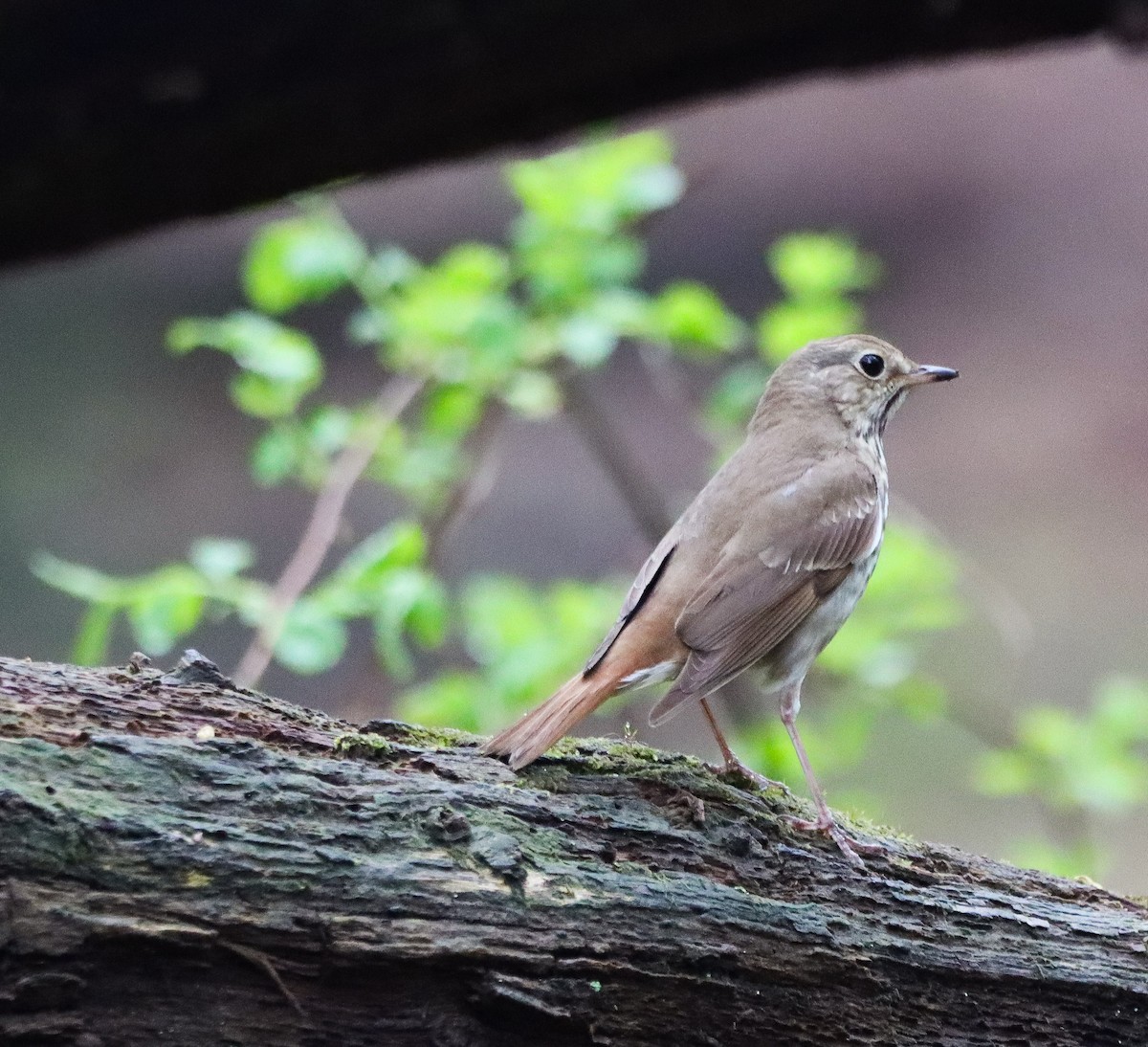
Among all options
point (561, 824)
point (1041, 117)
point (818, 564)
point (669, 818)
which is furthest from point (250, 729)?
point (1041, 117)

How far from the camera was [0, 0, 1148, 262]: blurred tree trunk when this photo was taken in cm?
374

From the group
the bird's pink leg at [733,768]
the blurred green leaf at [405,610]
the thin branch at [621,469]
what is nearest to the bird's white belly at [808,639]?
the bird's pink leg at [733,768]

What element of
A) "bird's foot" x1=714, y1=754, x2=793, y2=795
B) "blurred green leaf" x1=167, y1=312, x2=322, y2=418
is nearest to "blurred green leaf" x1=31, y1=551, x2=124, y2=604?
"blurred green leaf" x1=167, y1=312, x2=322, y2=418

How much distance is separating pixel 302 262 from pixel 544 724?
2446 mm

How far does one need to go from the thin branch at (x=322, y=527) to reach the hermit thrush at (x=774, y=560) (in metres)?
1.14

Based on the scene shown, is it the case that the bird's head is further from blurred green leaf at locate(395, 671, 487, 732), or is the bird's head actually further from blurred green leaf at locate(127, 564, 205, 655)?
blurred green leaf at locate(127, 564, 205, 655)

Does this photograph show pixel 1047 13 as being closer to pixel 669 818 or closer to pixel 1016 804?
pixel 669 818

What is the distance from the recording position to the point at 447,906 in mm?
2352

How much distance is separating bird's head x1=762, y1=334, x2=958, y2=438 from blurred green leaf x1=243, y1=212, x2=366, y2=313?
61.0 inches

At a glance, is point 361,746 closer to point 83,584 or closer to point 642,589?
point 642,589

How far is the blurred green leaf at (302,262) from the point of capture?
4777 mm

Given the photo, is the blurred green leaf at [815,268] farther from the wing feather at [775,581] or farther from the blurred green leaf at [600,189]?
the wing feather at [775,581]

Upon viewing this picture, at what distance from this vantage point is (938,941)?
2.85 m

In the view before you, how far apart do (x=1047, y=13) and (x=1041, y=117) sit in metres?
6.94
